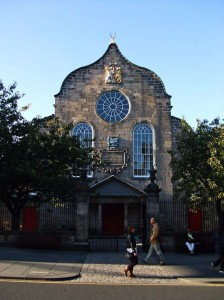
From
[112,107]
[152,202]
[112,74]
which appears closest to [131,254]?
[152,202]

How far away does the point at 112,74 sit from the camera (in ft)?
102

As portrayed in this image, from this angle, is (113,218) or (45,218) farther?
(113,218)

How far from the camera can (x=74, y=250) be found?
16250 mm

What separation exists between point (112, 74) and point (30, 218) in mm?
13687

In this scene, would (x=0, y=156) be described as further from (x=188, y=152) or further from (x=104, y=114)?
(x=104, y=114)

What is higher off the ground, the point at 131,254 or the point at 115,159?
the point at 115,159

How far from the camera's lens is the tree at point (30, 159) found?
17.1 meters

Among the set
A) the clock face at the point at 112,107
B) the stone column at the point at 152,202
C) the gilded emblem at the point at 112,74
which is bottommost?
the stone column at the point at 152,202

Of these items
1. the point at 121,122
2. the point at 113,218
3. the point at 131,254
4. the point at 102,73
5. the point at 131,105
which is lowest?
the point at 113,218

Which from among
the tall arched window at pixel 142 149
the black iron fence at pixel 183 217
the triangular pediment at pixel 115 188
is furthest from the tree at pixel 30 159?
the tall arched window at pixel 142 149

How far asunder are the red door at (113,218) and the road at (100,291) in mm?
19037

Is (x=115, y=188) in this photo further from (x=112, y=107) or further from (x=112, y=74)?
(x=112, y=74)

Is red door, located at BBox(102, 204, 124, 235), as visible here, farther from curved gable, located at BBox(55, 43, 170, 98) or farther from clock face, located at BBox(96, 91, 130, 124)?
curved gable, located at BBox(55, 43, 170, 98)

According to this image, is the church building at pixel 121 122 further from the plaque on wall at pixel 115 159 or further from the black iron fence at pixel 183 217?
the black iron fence at pixel 183 217
